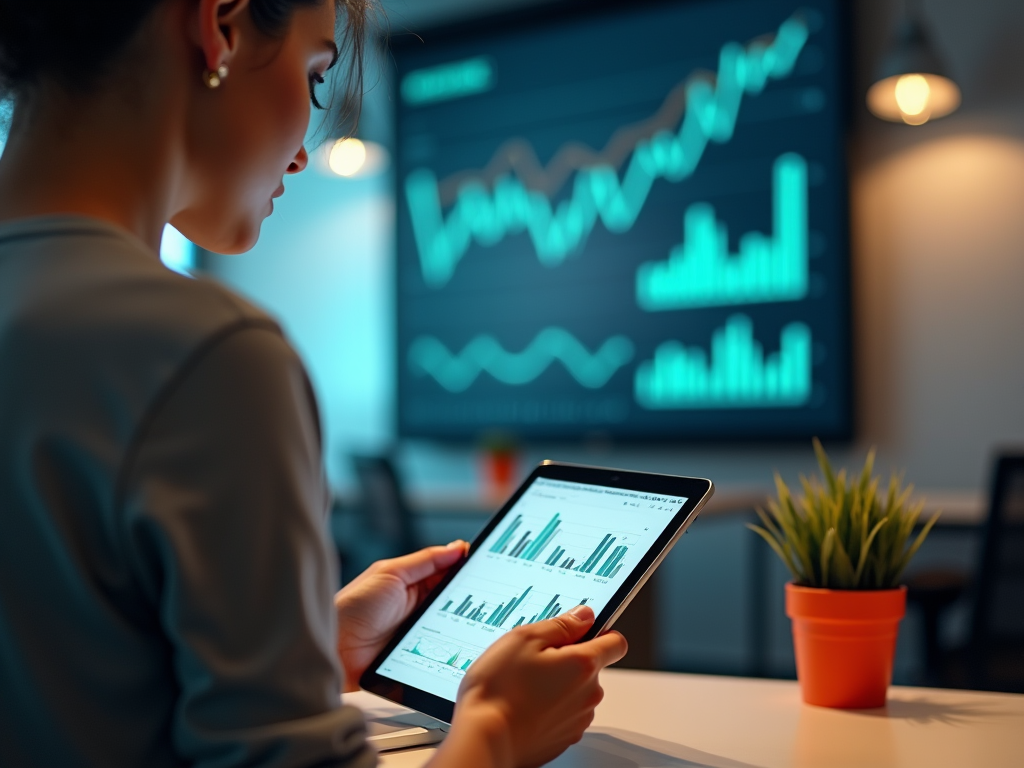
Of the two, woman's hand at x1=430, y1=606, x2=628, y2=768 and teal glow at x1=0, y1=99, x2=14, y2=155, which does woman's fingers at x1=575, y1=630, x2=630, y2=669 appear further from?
teal glow at x1=0, y1=99, x2=14, y2=155

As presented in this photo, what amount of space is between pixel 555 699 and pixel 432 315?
3.82m

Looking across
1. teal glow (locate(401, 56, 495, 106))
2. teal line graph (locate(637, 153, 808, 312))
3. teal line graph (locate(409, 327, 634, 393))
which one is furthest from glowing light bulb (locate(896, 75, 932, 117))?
teal glow (locate(401, 56, 495, 106))

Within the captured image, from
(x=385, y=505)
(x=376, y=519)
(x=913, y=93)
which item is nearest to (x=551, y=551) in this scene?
(x=385, y=505)

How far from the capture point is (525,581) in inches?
34.2

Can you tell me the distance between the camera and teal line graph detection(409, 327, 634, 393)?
401 cm

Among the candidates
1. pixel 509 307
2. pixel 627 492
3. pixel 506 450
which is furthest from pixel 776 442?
pixel 627 492

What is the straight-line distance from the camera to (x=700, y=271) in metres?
3.79

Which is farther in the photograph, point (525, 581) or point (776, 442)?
point (776, 442)

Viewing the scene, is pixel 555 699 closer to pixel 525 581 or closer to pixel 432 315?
pixel 525 581

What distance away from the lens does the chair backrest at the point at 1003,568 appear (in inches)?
81.5

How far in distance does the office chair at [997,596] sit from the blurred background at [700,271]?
2.02 feet

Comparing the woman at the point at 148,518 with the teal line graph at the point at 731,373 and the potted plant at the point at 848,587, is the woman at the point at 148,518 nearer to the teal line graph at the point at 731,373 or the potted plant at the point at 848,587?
the potted plant at the point at 848,587

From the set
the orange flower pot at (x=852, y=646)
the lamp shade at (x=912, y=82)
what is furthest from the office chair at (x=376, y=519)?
the orange flower pot at (x=852, y=646)

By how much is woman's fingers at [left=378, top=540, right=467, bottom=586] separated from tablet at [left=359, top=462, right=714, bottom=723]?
1.0 inches
